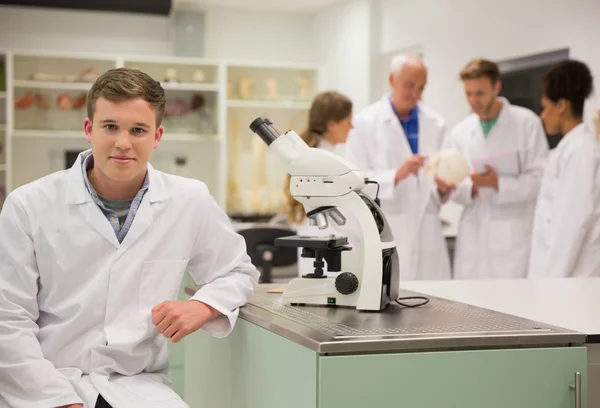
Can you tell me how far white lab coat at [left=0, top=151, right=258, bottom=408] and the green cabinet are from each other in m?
0.26

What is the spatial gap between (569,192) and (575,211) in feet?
0.30

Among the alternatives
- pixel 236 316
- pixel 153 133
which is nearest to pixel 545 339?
pixel 236 316

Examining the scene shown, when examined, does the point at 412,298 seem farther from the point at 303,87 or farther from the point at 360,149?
the point at 303,87

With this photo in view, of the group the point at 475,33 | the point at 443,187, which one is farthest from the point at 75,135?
the point at 443,187

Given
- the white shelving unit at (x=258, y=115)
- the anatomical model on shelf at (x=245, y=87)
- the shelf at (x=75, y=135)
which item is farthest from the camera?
the anatomical model on shelf at (x=245, y=87)

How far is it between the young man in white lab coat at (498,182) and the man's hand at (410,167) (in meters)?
0.38

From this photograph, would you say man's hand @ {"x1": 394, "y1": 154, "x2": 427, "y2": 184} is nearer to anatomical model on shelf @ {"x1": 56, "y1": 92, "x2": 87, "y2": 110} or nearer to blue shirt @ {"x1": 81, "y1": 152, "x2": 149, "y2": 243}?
blue shirt @ {"x1": 81, "y1": 152, "x2": 149, "y2": 243}

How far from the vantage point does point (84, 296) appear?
5.49 ft

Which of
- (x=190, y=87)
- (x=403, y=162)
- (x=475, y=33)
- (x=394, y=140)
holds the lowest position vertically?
(x=403, y=162)

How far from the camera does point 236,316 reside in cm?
182

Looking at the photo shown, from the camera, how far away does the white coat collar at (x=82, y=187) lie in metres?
1.71

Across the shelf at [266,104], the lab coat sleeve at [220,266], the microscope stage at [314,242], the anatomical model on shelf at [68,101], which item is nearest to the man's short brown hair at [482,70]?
the microscope stage at [314,242]

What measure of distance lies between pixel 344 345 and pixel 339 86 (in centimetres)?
566

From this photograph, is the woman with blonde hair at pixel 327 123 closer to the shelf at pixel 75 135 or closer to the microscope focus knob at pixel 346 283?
the microscope focus knob at pixel 346 283
